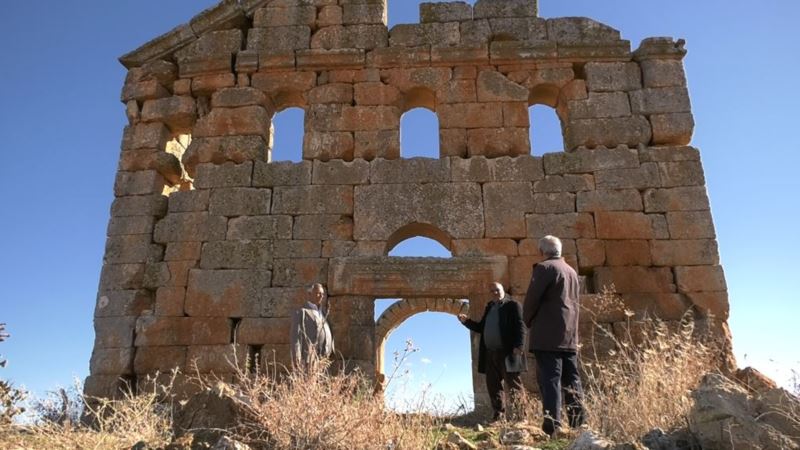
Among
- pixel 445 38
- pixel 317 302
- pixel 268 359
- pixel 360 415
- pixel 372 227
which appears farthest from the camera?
pixel 445 38

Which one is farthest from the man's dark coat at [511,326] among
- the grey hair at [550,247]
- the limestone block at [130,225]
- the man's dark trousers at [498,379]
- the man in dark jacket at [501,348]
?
the limestone block at [130,225]

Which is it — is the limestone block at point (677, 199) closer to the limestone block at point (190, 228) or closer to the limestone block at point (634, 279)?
the limestone block at point (634, 279)

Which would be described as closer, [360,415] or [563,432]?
[360,415]

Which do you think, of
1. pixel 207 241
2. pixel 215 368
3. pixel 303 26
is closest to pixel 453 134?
pixel 303 26

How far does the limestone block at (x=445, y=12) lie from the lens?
809 cm

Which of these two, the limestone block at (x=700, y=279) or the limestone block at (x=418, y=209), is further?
the limestone block at (x=418, y=209)

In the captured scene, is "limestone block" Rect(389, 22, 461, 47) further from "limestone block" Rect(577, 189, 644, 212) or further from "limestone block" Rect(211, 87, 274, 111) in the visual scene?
"limestone block" Rect(577, 189, 644, 212)

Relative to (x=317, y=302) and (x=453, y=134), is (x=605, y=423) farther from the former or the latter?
(x=453, y=134)

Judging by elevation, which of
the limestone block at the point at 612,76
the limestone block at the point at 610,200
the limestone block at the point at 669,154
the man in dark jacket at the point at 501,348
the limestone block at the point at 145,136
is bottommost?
Answer: the man in dark jacket at the point at 501,348

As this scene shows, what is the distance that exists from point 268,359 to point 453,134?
3619 mm

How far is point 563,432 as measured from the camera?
402 centimetres

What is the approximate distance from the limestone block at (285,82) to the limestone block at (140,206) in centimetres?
202

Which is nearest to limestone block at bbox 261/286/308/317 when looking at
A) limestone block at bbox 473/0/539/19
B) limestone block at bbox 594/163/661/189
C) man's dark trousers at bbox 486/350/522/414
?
man's dark trousers at bbox 486/350/522/414

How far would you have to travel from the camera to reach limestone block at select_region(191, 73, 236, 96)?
26.2 ft
